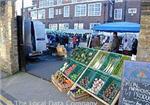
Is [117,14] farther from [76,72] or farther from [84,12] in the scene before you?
[76,72]

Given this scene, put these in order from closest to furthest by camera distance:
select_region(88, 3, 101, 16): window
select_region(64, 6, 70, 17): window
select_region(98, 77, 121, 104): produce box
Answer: select_region(98, 77, 121, 104): produce box, select_region(88, 3, 101, 16): window, select_region(64, 6, 70, 17): window

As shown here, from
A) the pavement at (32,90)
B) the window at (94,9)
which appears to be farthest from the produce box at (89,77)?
the window at (94,9)

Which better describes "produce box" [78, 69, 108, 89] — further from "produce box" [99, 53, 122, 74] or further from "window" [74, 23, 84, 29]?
"window" [74, 23, 84, 29]

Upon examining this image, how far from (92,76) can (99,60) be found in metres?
0.57

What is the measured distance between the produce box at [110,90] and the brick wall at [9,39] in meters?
4.97

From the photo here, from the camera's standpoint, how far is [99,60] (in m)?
7.88

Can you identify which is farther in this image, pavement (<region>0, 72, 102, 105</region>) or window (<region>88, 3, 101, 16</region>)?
window (<region>88, 3, 101, 16</region>)

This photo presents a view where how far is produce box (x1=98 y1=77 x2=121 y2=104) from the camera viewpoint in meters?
6.34

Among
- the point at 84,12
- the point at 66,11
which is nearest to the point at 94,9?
the point at 84,12

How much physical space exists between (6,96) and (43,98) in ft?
3.90

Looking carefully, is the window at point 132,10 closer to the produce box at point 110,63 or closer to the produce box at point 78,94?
the produce box at point 110,63

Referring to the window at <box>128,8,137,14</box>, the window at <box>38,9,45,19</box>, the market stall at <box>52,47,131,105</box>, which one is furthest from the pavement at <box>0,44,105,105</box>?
the window at <box>38,9,45,19</box>

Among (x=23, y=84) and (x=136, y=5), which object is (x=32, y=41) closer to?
(x=23, y=84)

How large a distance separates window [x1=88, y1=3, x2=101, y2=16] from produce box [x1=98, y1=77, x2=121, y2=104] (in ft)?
129
